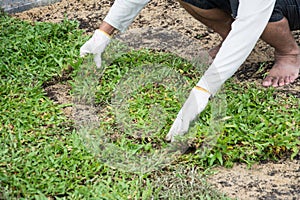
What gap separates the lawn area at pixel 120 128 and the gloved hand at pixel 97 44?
0.11 m

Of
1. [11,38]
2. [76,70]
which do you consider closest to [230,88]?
[76,70]

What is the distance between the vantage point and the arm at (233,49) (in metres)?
2.58

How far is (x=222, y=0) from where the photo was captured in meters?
3.17

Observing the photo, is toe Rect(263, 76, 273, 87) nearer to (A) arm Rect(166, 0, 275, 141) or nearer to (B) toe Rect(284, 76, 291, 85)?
(B) toe Rect(284, 76, 291, 85)

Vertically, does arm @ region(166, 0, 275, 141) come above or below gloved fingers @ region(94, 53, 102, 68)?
above

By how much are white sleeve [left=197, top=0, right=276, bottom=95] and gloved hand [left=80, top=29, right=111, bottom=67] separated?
2.63 feet

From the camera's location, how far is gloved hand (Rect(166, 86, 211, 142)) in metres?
2.64

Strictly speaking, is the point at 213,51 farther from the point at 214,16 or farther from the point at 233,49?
the point at 233,49

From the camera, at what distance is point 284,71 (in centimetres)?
328

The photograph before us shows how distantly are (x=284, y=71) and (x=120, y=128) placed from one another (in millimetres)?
1044

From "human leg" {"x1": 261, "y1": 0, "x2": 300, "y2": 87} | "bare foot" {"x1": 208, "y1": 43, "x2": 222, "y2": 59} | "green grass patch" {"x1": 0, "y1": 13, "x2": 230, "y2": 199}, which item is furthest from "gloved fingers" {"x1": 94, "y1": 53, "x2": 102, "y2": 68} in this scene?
"human leg" {"x1": 261, "y1": 0, "x2": 300, "y2": 87}

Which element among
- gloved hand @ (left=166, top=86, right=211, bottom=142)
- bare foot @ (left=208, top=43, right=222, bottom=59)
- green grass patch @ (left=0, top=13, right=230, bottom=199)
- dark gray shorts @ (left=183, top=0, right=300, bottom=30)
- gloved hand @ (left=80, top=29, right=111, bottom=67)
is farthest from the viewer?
bare foot @ (left=208, top=43, right=222, bottom=59)

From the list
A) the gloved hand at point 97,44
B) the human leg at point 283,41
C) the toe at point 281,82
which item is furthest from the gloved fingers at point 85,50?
the toe at point 281,82

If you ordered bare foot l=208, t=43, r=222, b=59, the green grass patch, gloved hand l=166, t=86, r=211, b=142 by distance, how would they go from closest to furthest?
the green grass patch
gloved hand l=166, t=86, r=211, b=142
bare foot l=208, t=43, r=222, b=59
